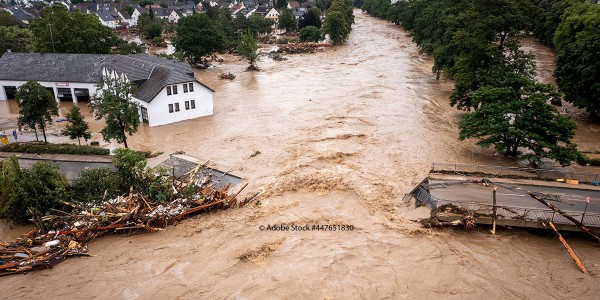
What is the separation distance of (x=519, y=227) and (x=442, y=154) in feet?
35.3

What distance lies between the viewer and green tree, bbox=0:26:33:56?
5681cm

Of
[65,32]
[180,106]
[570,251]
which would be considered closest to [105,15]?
[65,32]

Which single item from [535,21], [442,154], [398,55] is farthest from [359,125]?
[535,21]

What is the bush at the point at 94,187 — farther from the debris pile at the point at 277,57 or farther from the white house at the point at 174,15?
the white house at the point at 174,15

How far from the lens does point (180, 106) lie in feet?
127

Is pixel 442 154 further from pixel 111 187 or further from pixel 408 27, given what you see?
pixel 408 27

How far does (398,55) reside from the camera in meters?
72.1

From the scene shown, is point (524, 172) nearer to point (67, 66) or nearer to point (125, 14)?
point (67, 66)

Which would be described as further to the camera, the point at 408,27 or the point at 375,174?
the point at 408,27

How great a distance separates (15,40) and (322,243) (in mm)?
61093

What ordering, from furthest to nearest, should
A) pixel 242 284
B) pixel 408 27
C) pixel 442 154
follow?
pixel 408 27
pixel 442 154
pixel 242 284

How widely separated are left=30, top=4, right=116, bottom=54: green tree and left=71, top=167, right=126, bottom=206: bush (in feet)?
121

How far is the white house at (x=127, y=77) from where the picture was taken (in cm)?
3781

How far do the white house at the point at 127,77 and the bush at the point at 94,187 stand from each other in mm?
14456
